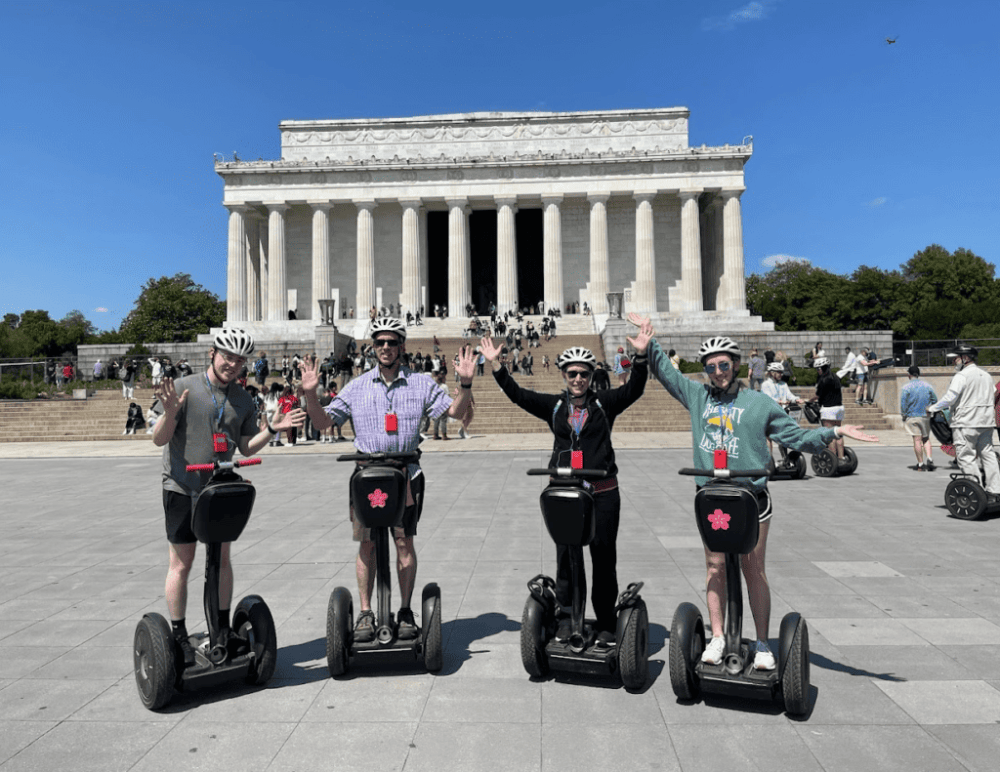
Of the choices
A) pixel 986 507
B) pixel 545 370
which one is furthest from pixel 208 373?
pixel 545 370

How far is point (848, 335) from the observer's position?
43.2 meters

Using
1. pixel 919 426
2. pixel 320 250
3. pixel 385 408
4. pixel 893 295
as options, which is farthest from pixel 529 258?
pixel 385 408

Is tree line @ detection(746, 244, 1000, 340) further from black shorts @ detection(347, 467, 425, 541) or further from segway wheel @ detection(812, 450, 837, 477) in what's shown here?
black shorts @ detection(347, 467, 425, 541)

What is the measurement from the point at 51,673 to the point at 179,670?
4.14 ft

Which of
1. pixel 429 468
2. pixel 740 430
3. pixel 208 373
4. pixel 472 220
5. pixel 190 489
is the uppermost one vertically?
pixel 472 220

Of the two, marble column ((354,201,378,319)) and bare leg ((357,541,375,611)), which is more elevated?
marble column ((354,201,378,319))

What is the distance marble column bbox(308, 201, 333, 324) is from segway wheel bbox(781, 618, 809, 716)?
173 ft

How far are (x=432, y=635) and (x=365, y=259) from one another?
5243 cm

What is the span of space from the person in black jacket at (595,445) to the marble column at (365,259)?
168ft

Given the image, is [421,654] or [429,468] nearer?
[421,654]

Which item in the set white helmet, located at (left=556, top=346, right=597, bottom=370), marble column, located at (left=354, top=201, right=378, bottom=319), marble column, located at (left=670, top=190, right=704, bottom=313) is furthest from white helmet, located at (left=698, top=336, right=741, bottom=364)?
marble column, located at (left=354, top=201, right=378, bottom=319)

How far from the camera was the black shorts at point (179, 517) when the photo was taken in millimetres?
4656

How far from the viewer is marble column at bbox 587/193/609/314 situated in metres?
53.9

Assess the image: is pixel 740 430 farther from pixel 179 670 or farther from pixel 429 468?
pixel 429 468
